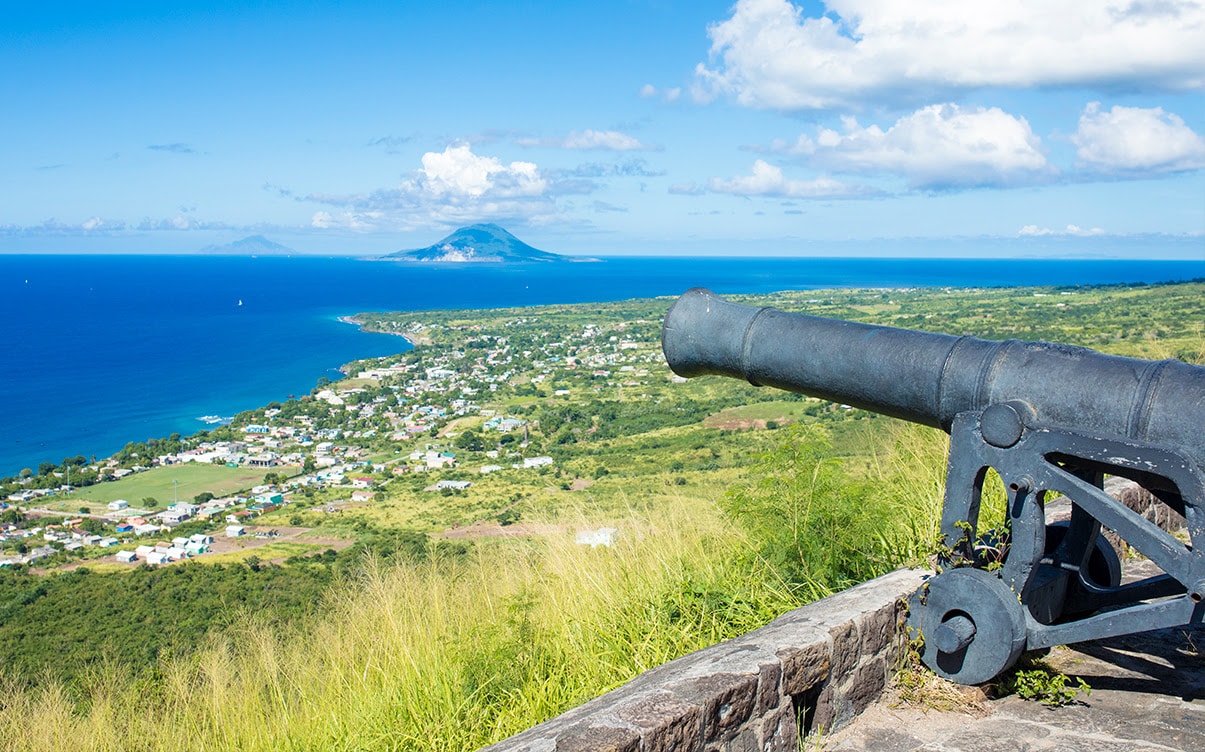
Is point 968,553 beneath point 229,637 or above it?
above

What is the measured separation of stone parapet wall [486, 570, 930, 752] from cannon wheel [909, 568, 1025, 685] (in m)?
0.13

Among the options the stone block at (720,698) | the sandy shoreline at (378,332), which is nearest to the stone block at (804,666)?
the stone block at (720,698)

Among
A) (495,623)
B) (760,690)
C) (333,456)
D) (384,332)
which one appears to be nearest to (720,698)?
(760,690)

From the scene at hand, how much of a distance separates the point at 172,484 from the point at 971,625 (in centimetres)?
3495

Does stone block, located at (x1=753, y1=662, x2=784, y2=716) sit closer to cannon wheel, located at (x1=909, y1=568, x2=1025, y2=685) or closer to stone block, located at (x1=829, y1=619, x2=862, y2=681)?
stone block, located at (x1=829, y1=619, x2=862, y2=681)

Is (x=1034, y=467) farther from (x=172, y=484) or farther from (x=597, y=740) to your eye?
(x=172, y=484)

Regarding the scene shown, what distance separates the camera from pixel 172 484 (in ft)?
110

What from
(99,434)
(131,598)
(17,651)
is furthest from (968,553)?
(99,434)

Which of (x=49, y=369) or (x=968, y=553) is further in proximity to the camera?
(x=49, y=369)

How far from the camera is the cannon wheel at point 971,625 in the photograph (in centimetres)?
303

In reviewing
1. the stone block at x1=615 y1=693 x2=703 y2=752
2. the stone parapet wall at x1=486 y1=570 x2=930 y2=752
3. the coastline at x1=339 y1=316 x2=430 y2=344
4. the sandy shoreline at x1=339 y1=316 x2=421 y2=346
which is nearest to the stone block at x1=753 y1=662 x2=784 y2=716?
the stone parapet wall at x1=486 y1=570 x2=930 y2=752

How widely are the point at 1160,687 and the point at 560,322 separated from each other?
87.8 m

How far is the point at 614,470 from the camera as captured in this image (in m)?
26.6

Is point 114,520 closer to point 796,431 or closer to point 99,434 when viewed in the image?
point 99,434
